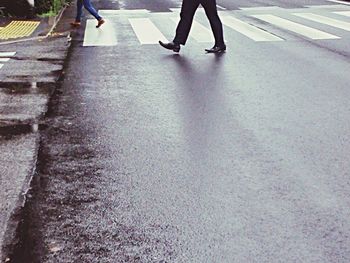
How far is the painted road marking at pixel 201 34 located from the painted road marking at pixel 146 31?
68 cm

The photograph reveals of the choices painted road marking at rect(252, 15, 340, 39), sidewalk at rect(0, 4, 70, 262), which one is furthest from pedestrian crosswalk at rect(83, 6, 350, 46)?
sidewalk at rect(0, 4, 70, 262)

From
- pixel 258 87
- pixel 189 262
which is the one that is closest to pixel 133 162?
pixel 189 262

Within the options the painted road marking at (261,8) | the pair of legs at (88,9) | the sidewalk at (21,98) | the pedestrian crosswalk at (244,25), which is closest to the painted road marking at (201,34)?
the pedestrian crosswalk at (244,25)

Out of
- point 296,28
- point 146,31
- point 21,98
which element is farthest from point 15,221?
point 296,28

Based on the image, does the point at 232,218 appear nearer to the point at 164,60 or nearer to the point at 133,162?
the point at 133,162

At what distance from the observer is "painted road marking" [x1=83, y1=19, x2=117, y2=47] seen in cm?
1334

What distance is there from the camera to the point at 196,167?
5730 mm

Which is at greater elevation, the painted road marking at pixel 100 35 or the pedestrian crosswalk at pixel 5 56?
the pedestrian crosswalk at pixel 5 56

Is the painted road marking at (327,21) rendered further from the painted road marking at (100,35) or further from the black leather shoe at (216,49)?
the painted road marking at (100,35)

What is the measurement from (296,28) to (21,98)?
330 inches

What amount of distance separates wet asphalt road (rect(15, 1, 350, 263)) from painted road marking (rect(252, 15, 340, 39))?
12.4 feet

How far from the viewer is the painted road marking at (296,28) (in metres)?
13.9

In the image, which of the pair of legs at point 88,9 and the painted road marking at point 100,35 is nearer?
the painted road marking at point 100,35

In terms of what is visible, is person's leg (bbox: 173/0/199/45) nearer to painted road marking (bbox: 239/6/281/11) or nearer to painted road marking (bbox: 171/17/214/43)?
painted road marking (bbox: 171/17/214/43)
